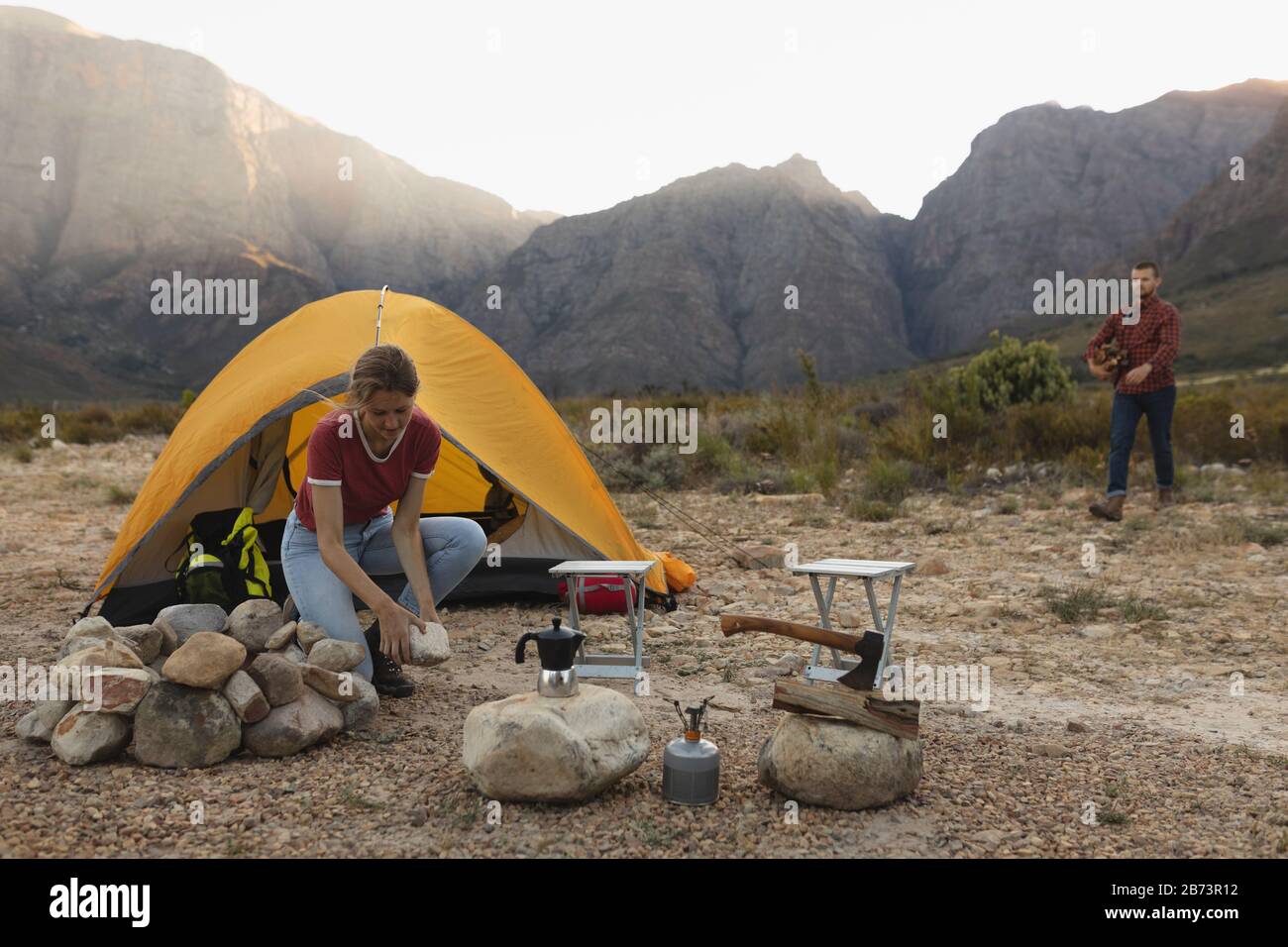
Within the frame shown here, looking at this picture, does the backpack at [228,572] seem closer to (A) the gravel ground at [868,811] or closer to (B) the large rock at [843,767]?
(A) the gravel ground at [868,811]

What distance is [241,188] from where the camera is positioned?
316 ft

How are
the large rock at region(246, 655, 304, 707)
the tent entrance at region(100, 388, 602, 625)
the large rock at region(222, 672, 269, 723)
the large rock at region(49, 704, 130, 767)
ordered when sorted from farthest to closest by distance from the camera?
1. the tent entrance at region(100, 388, 602, 625)
2. the large rock at region(246, 655, 304, 707)
3. the large rock at region(222, 672, 269, 723)
4. the large rock at region(49, 704, 130, 767)

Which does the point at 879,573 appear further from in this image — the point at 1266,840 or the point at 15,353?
the point at 15,353

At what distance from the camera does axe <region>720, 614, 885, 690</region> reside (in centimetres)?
303

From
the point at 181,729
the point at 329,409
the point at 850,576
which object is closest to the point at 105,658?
the point at 181,729

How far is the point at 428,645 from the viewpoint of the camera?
363 centimetres

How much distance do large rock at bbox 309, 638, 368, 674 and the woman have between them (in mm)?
142

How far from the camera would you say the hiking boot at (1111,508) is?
26.2ft

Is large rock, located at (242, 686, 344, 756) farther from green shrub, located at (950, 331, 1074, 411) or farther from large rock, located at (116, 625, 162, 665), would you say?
green shrub, located at (950, 331, 1074, 411)

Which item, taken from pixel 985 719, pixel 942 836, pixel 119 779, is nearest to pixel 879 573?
pixel 985 719

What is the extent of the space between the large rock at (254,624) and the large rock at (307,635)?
4.0 inches

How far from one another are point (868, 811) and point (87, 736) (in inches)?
107

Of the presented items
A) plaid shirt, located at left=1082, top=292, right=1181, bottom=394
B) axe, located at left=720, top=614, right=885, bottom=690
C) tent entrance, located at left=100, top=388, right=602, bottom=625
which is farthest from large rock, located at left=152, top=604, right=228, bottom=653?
plaid shirt, located at left=1082, top=292, right=1181, bottom=394

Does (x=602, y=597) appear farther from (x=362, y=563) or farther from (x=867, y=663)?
(x=867, y=663)
